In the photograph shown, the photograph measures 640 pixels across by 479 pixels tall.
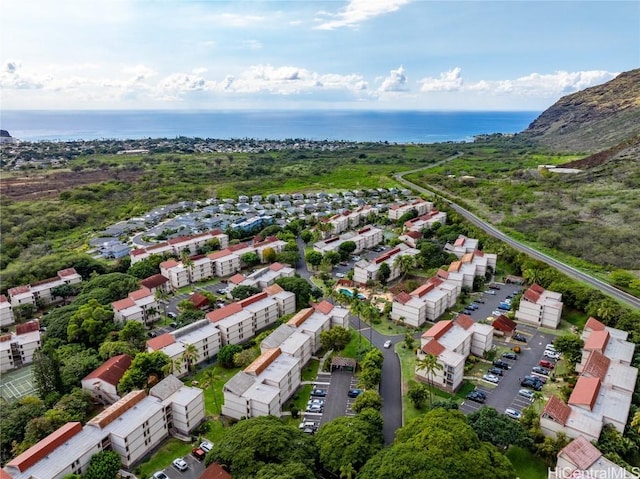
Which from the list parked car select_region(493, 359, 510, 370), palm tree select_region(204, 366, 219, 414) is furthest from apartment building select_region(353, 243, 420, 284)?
palm tree select_region(204, 366, 219, 414)

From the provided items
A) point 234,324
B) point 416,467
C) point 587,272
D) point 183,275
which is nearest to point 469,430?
point 416,467

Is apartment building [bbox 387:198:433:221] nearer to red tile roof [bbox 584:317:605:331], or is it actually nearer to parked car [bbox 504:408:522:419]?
red tile roof [bbox 584:317:605:331]

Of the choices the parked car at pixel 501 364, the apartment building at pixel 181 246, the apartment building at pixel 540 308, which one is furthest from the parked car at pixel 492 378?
the apartment building at pixel 181 246

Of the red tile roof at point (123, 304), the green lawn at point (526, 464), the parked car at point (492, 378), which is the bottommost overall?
the green lawn at point (526, 464)

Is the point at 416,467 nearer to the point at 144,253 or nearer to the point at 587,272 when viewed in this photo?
the point at 587,272

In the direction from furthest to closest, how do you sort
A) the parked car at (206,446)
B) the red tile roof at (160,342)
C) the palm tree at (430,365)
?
the red tile roof at (160,342), the palm tree at (430,365), the parked car at (206,446)

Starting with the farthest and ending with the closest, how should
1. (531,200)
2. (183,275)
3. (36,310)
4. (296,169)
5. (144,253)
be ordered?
(296,169), (531,200), (144,253), (183,275), (36,310)

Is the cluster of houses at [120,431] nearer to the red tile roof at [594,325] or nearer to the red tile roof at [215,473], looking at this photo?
the red tile roof at [215,473]
